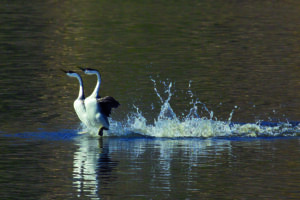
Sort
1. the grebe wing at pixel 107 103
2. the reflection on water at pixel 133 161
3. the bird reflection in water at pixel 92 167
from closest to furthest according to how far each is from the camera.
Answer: the bird reflection in water at pixel 92 167, the reflection on water at pixel 133 161, the grebe wing at pixel 107 103

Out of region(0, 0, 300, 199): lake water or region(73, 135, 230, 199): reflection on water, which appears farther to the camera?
region(0, 0, 300, 199): lake water

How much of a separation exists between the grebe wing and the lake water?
564mm

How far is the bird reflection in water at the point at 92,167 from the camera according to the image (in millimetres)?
12453

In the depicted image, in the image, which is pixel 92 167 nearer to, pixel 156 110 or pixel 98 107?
pixel 98 107

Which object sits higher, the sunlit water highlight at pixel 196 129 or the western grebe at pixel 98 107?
the western grebe at pixel 98 107

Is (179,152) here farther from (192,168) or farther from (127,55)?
(127,55)

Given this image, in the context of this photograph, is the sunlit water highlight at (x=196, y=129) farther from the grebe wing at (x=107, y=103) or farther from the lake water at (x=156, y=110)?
the grebe wing at (x=107, y=103)

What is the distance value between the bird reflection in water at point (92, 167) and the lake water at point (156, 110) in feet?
0.06

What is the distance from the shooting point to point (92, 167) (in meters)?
14.0

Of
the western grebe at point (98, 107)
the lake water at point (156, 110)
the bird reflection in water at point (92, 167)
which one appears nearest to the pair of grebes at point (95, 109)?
the western grebe at point (98, 107)

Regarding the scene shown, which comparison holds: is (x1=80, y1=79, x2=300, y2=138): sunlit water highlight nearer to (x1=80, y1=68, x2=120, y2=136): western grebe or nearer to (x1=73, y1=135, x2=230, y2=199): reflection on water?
(x1=80, y1=68, x2=120, y2=136): western grebe

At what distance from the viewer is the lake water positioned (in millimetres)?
12922

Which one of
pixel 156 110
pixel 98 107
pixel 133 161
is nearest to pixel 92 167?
pixel 133 161

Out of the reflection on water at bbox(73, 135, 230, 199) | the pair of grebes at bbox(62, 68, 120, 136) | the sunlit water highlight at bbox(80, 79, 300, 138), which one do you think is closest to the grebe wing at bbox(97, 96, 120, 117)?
the pair of grebes at bbox(62, 68, 120, 136)
